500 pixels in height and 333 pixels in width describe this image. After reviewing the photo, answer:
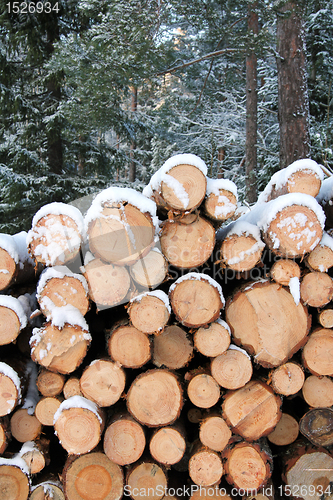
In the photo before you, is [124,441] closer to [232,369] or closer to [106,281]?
[232,369]

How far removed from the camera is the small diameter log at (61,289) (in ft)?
6.28

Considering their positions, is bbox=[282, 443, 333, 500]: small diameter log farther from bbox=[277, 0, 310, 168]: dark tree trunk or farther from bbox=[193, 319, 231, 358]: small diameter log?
bbox=[277, 0, 310, 168]: dark tree trunk

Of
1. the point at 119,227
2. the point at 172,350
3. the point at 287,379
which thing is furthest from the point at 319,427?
the point at 119,227

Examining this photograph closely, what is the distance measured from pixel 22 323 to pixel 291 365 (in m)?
1.66

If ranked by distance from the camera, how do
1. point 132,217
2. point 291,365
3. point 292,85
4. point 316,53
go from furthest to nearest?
1. point 316,53
2. point 292,85
3. point 291,365
4. point 132,217

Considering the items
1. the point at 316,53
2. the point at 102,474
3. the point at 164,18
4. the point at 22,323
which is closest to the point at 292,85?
the point at 164,18

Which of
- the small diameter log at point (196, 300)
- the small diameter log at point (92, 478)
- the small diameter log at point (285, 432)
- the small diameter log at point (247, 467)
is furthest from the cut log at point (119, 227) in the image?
the small diameter log at point (285, 432)

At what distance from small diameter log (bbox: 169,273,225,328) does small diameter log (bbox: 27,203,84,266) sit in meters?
0.63

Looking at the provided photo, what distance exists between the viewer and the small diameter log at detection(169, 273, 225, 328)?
1924 millimetres

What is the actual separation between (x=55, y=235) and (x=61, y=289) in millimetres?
317

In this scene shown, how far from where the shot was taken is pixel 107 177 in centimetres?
862

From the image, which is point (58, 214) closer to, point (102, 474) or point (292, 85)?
point (102, 474)

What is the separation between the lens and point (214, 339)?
196cm

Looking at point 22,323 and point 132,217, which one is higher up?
point 132,217
